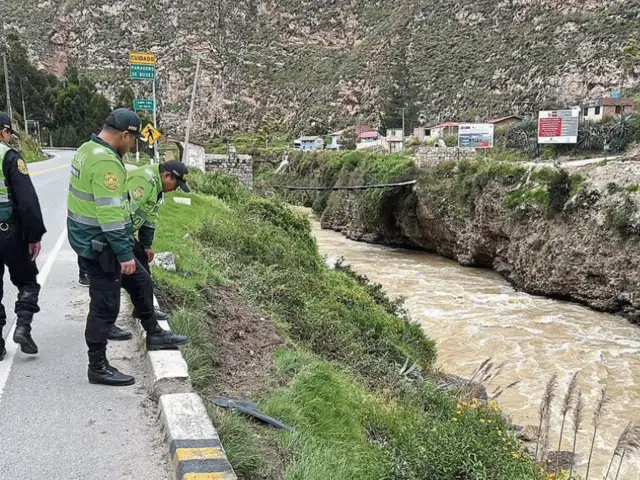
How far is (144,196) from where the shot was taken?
523 cm

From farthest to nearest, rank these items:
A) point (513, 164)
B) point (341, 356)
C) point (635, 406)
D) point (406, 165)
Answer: point (406, 165)
point (513, 164)
point (635, 406)
point (341, 356)

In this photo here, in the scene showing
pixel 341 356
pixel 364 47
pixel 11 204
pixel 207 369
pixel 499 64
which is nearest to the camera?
pixel 11 204

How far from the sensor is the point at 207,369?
5102mm

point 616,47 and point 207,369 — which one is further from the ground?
point 616,47

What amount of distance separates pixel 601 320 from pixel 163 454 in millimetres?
17487

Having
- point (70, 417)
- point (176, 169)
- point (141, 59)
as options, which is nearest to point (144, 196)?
point (176, 169)

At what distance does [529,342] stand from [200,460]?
13.8 meters

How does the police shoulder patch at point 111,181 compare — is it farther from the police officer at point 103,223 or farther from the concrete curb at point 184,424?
the concrete curb at point 184,424

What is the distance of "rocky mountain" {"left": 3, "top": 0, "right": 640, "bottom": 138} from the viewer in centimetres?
6031

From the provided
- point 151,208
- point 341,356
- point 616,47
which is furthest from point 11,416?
point 616,47

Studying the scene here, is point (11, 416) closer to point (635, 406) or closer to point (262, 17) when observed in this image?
point (635, 406)

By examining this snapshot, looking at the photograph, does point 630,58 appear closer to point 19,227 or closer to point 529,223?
point 529,223

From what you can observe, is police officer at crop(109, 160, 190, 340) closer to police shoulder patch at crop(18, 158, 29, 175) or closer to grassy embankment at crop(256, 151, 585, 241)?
police shoulder patch at crop(18, 158, 29, 175)

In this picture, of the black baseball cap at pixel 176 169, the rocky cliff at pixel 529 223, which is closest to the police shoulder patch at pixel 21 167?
the black baseball cap at pixel 176 169
